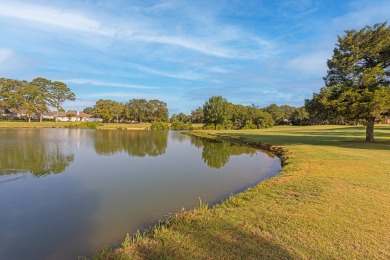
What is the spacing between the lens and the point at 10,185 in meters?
10.5

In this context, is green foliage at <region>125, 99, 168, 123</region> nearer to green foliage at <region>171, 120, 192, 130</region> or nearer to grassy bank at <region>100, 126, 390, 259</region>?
green foliage at <region>171, 120, 192, 130</region>

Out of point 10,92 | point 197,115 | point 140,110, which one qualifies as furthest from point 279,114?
point 10,92

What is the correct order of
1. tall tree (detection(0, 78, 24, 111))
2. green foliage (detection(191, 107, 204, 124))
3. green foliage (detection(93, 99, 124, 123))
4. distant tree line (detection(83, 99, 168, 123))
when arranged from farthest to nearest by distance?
green foliage (detection(191, 107, 204, 124)), distant tree line (detection(83, 99, 168, 123)), green foliage (detection(93, 99, 124, 123)), tall tree (detection(0, 78, 24, 111))

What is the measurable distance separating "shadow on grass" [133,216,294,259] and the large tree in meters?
17.9

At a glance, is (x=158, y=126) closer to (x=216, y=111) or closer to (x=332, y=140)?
(x=216, y=111)

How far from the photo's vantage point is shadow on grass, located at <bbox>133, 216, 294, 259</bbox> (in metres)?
4.29

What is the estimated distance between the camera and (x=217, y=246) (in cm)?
460

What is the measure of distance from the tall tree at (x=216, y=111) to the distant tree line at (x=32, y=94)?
46.9 metres

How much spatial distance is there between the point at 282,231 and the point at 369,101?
18706 millimetres

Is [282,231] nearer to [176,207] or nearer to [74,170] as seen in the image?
[176,207]

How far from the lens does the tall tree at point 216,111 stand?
237 ft

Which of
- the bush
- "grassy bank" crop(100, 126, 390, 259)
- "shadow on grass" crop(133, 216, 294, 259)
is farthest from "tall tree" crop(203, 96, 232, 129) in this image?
"shadow on grass" crop(133, 216, 294, 259)

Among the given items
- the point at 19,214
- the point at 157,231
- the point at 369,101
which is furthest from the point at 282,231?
the point at 369,101

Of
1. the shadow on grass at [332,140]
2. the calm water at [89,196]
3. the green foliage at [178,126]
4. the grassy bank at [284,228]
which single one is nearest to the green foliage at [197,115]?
the green foliage at [178,126]
